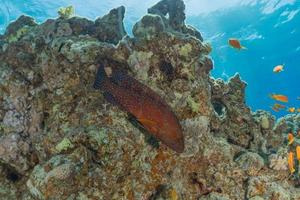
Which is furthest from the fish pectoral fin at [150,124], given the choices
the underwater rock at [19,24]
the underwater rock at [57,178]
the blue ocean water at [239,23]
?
the blue ocean water at [239,23]

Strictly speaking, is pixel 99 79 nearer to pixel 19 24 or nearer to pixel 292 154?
pixel 19 24

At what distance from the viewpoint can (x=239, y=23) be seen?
1203 inches

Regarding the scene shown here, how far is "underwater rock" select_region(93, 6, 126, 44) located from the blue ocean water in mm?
18026

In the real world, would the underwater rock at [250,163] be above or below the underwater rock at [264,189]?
above

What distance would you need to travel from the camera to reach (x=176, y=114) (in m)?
4.57

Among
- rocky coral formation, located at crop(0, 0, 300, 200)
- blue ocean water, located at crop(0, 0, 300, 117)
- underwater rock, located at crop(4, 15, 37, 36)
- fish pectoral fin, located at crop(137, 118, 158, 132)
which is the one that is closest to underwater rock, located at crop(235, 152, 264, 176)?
rocky coral formation, located at crop(0, 0, 300, 200)

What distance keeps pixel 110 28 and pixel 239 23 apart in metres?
26.9

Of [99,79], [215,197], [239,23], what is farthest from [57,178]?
[239,23]

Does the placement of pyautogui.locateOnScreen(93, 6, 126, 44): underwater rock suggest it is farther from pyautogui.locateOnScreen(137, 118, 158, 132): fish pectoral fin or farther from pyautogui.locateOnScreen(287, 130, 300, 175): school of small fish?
pyautogui.locateOnScreen(287, 130, 300, 175): school of small fish

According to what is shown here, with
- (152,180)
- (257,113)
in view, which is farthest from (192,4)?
(152,180)

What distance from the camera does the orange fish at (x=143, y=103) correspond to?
13.7 ft

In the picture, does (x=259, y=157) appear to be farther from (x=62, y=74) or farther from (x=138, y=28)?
(x=62, y=74)

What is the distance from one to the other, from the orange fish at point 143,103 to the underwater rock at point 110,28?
5.66 ft

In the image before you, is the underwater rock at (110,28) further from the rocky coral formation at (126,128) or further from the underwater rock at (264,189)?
the underwater rock at (264,189)
